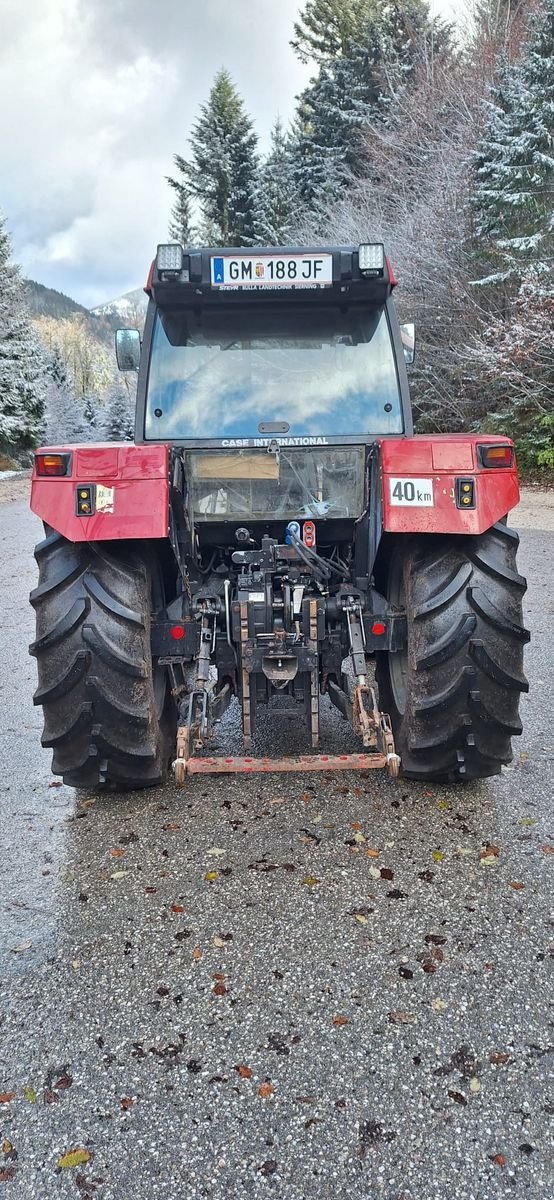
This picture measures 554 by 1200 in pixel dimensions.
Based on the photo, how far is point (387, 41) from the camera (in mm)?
27094

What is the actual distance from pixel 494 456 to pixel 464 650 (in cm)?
84

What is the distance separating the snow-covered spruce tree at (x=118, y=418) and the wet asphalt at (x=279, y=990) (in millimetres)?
33991

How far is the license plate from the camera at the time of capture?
12.2 ft

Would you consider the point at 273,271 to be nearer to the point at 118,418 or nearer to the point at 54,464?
the point at 54,464

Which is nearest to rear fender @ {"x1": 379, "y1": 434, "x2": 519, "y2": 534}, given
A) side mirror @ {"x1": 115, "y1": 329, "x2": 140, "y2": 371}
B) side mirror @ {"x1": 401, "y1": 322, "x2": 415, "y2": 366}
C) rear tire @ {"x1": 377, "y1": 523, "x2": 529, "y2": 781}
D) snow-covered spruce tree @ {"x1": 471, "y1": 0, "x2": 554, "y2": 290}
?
rear tire @ {"x1": 377, "y1": 523, "x2": 529, "y2": 781}

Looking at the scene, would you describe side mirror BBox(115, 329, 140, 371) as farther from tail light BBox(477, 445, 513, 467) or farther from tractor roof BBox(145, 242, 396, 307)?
tail light BBox(477, 445, 513, 467)

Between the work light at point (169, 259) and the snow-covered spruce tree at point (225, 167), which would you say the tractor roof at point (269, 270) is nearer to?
the work light at point (169, 259)

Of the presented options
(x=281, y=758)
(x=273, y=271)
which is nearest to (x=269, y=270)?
(x=273, y=271)

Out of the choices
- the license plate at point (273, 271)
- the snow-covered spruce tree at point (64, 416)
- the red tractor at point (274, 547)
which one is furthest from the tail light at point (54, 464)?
the snow-covered spruce tree at point (64, 416)

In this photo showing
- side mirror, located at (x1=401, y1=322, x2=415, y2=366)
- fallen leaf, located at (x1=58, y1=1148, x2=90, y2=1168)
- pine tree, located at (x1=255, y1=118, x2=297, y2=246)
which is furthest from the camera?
pine tree, located at (x1=255, y1=118, x2=297, y2=246)

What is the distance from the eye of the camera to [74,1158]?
191 cm

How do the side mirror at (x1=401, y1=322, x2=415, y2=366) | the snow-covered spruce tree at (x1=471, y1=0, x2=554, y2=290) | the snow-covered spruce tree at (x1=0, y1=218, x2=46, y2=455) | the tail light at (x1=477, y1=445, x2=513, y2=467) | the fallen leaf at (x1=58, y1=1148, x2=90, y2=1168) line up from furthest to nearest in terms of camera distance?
the snow-covered spruce tree at (x1=0, y1=218, x2=46, y2=455)
the snow-covered spruce tree at (x1=471, y1=0, x2=554, y2=290)
the side mirror at (x1=401, y1=322, x2=415, y2=366)
the tail light at (x1=477, y1=445, x2=513, y2=467)
the fallen leaf at (x1=58, y1=1148, x2=90, y2=1168)

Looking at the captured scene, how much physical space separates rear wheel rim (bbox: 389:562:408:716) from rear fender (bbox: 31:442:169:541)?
1155 millimetres

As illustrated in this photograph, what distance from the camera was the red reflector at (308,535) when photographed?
382 cm
